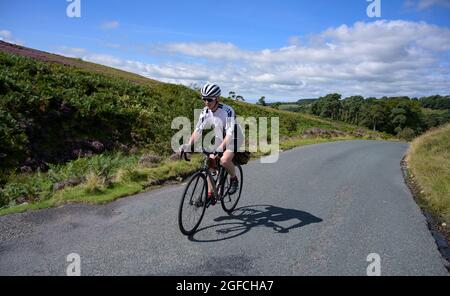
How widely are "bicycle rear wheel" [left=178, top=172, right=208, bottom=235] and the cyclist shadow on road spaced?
0.60 ft

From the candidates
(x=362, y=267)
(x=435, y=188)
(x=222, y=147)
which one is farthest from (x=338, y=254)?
(x=435, y=188)

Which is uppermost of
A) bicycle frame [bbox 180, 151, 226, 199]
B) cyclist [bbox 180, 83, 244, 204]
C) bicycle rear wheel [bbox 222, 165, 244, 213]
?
cyclist [bbox 180, 83, 244, 204]

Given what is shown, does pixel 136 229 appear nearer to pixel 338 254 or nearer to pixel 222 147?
pixel 222 147

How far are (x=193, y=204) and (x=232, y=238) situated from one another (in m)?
0.86

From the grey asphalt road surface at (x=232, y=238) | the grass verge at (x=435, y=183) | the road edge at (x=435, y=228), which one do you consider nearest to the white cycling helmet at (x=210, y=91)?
the grey asphalt road surface at (x=232, y=238)

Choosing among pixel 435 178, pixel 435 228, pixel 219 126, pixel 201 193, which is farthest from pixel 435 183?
pixel 201 193

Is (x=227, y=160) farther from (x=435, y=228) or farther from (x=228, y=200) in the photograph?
(x=435, y=228)

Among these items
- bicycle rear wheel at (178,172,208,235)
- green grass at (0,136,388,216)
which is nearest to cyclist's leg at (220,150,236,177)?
bicycle rear wheel at (178,172,208,235)

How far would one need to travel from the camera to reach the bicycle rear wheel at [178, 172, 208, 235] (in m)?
5.83

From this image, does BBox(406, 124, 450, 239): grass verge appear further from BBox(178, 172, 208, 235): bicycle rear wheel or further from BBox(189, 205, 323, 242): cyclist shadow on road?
BBox(178, 172, 208, 235): bicycle rear wheel

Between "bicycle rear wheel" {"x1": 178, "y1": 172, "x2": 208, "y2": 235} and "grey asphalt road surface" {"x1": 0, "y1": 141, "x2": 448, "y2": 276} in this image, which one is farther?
"bicycle rear wheel" {"x1": 178, "y1": 172, "x2": 208, "y2": 235}

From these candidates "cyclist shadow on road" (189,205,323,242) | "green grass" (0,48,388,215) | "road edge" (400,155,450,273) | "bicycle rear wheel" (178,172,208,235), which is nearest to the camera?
"bicycle rear wheel" (178,172,208,235)
